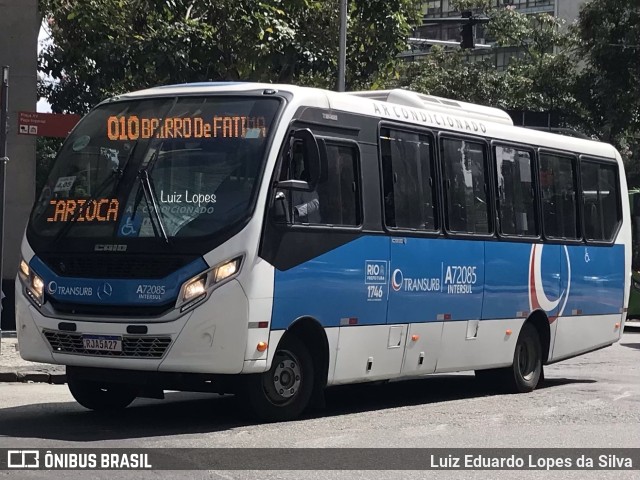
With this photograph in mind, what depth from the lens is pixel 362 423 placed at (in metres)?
11.6

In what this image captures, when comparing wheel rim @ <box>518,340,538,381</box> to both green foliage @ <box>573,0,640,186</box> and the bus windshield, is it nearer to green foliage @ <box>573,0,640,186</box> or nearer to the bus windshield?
the bus windshield

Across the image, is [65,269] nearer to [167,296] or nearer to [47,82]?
[167,296]

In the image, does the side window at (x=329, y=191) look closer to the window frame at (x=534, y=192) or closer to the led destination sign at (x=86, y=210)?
the led destination sign at (x=86, y=210)

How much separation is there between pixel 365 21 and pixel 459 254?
1473 centimetres

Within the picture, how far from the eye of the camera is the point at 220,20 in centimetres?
2597

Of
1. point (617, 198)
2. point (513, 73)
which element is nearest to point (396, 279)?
point (617, 198)

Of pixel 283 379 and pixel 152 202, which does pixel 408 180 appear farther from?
pixel 152 202

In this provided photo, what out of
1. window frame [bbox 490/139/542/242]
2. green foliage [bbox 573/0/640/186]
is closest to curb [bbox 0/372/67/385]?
window frame [bbox 490/139/542/242]

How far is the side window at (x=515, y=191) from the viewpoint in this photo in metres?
14.9

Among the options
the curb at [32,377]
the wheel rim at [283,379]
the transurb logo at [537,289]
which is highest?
the transurb logo at [537,289]

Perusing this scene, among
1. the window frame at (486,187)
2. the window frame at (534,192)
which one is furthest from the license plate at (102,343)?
the window frame at (534,192)

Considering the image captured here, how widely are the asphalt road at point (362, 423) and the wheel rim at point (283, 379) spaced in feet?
0.83

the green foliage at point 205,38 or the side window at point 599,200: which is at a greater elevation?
the green foliage at point 205,38

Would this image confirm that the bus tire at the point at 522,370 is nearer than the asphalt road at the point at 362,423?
No
